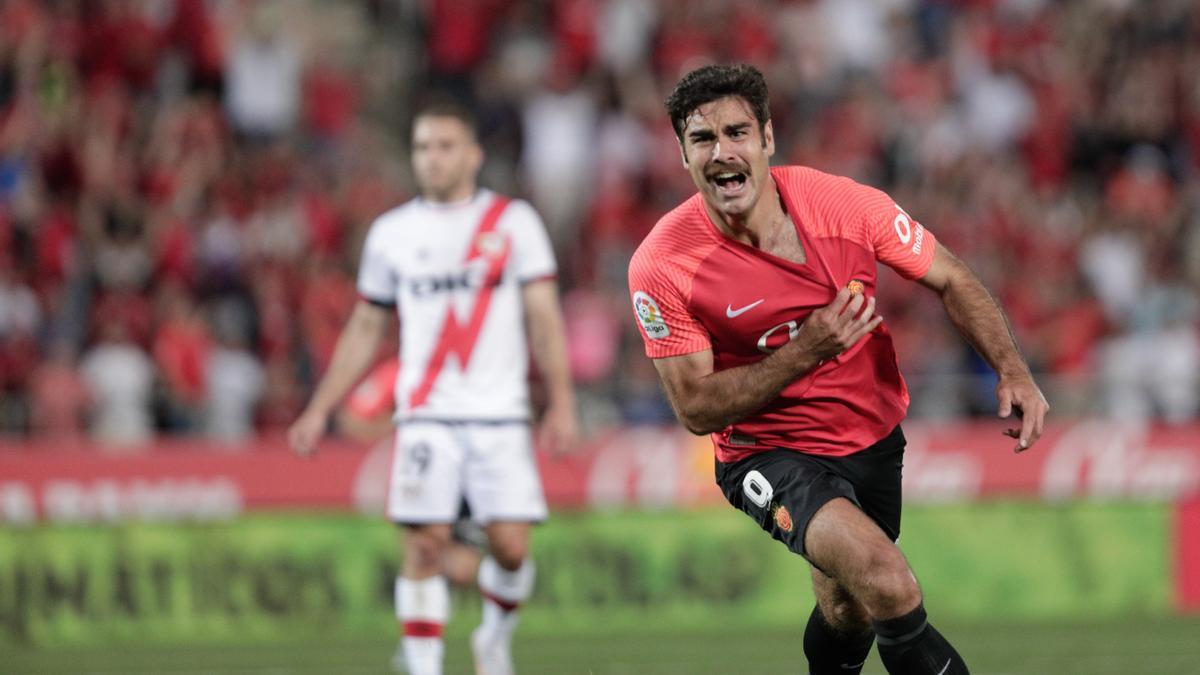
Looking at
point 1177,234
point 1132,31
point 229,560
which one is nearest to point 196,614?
point 229,560

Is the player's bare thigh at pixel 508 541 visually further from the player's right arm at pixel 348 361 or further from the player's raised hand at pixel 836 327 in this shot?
the player's raised hand at pixel 836 327

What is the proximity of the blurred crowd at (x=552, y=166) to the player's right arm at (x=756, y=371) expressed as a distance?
323 inches

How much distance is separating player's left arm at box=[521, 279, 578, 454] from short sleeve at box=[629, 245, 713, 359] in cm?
232

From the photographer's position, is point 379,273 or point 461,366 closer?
point 461,366

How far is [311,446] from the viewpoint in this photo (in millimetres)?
8305

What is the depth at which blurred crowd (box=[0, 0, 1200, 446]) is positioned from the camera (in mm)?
14648

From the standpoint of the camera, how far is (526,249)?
8.38 metres

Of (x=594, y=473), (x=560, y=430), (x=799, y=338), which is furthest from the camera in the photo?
(x=594, y=473)

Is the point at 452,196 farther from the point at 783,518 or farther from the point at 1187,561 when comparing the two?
the point at 1187,561

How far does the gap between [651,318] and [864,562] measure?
1.08m

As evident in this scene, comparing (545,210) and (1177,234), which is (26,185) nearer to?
(545,210)

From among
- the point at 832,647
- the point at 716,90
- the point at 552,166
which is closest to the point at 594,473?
the point at 552,166

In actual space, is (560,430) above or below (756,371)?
below

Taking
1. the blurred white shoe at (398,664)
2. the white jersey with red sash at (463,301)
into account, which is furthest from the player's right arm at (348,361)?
the blurred white shoe at (398,664)
